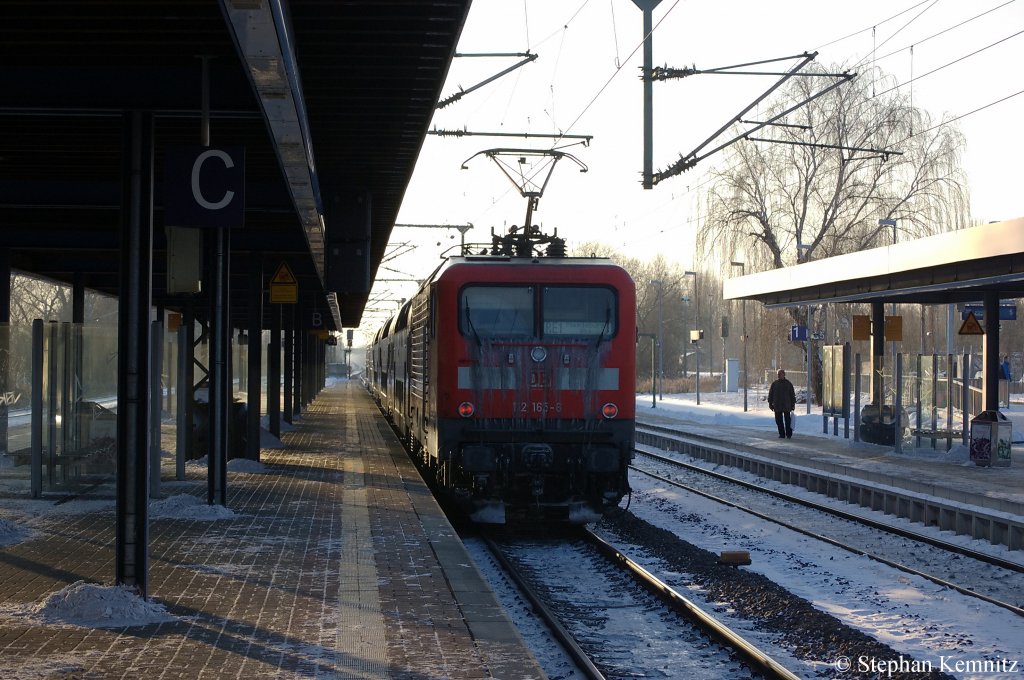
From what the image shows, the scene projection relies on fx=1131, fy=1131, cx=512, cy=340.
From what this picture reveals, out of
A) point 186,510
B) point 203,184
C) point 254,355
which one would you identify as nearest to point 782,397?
point 254,355

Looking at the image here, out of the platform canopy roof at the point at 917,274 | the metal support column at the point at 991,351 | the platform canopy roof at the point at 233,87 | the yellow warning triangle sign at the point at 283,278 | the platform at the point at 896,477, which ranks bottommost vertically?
the platform at the point at 896,477

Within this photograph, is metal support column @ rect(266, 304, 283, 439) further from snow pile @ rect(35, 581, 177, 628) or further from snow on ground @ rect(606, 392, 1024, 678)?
snow pile @ rect(35, 581, 177, 628)

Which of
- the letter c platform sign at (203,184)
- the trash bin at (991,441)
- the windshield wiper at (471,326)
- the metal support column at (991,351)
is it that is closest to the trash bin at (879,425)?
the metal support column at (991,351)

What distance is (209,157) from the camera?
25.0ft

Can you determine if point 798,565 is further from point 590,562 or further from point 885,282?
point 885,282

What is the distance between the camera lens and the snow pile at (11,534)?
9.60 metres

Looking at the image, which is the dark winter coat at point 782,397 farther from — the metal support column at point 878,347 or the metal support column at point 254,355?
the metal support column at point 254,355

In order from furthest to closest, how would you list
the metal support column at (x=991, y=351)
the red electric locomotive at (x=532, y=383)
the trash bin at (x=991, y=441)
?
the metal support column at (x=991, y=351)
the trash bin at (x=991, y=441)
the red electric locomotive at (x=532, y=383)

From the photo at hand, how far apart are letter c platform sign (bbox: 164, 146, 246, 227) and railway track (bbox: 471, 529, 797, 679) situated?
3677 millimetres

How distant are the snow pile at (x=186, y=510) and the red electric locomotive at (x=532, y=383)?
229 cm

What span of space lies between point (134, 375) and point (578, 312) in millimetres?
5988

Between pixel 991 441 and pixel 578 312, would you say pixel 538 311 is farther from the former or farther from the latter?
pixel 991 441

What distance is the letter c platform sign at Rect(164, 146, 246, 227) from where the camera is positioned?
7.59 meters

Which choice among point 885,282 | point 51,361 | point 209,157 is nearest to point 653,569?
point 209,157
